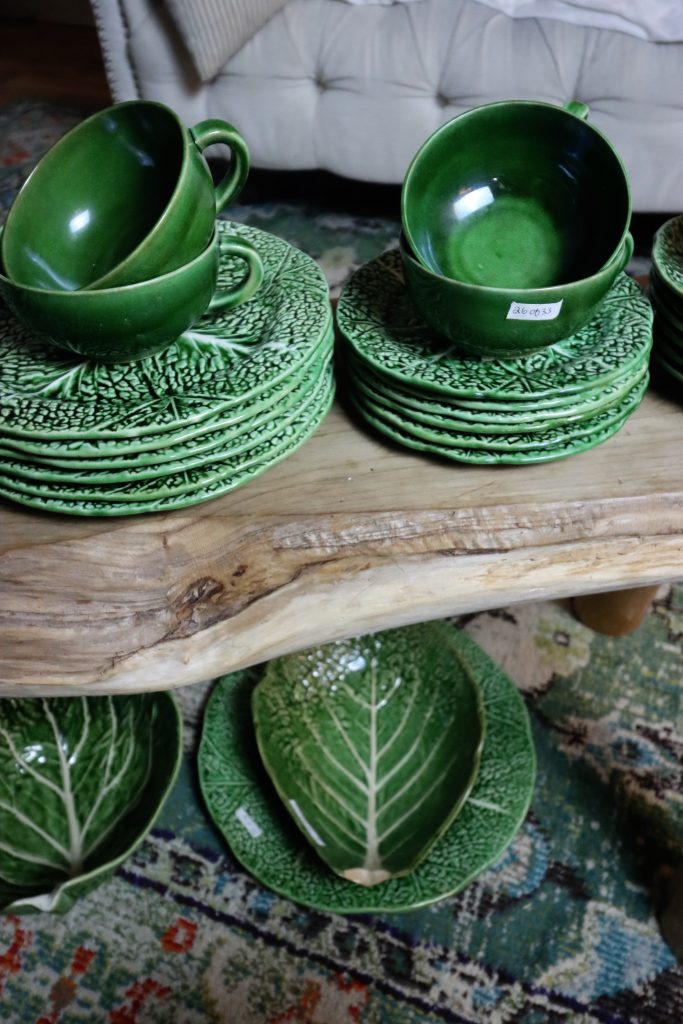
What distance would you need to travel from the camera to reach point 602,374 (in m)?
0.61

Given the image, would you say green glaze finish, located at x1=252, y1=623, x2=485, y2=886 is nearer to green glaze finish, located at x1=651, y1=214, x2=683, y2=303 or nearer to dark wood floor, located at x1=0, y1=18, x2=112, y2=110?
green glaze finish, located at x1=651, y1=214, x2=683, y2=303

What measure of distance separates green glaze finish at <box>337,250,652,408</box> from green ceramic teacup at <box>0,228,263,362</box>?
13cm

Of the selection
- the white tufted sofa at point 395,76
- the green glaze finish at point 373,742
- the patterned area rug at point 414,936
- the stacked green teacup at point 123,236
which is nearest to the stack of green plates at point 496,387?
the stacked green teacup at point 123,236

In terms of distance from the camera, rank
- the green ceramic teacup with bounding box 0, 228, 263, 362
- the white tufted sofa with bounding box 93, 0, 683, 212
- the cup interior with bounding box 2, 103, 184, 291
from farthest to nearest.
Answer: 1. the white tufted sofa with bounding box 93, 0, 683, 212
2. the cup interior with bounding box 2, 103, 184, 291
3. the green ceramic teacup with bounding box 0, 228, 263, 362

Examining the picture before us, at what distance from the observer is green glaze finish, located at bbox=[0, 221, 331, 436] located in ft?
1.81

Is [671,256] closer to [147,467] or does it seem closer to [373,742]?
[147,467]

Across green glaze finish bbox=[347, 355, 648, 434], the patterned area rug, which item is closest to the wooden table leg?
the patterned area rug

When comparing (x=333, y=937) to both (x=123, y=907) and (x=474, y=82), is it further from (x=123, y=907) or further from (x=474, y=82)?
(x=474, y=82)

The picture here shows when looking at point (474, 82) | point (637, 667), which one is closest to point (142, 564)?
point (637, 667)

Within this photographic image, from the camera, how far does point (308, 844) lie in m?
0.92

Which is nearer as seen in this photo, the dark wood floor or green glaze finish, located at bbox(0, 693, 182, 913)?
green glaze finish, located at bbox(0, 693, 182, 913)

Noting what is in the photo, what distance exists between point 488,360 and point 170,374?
23 centimetres

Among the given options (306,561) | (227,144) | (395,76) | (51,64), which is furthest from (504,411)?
(51,64)

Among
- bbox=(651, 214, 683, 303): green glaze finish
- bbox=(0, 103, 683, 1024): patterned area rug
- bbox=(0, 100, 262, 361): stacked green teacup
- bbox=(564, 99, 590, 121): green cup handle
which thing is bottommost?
bbox=(0, 103, 683, 1024): patterned area rug
